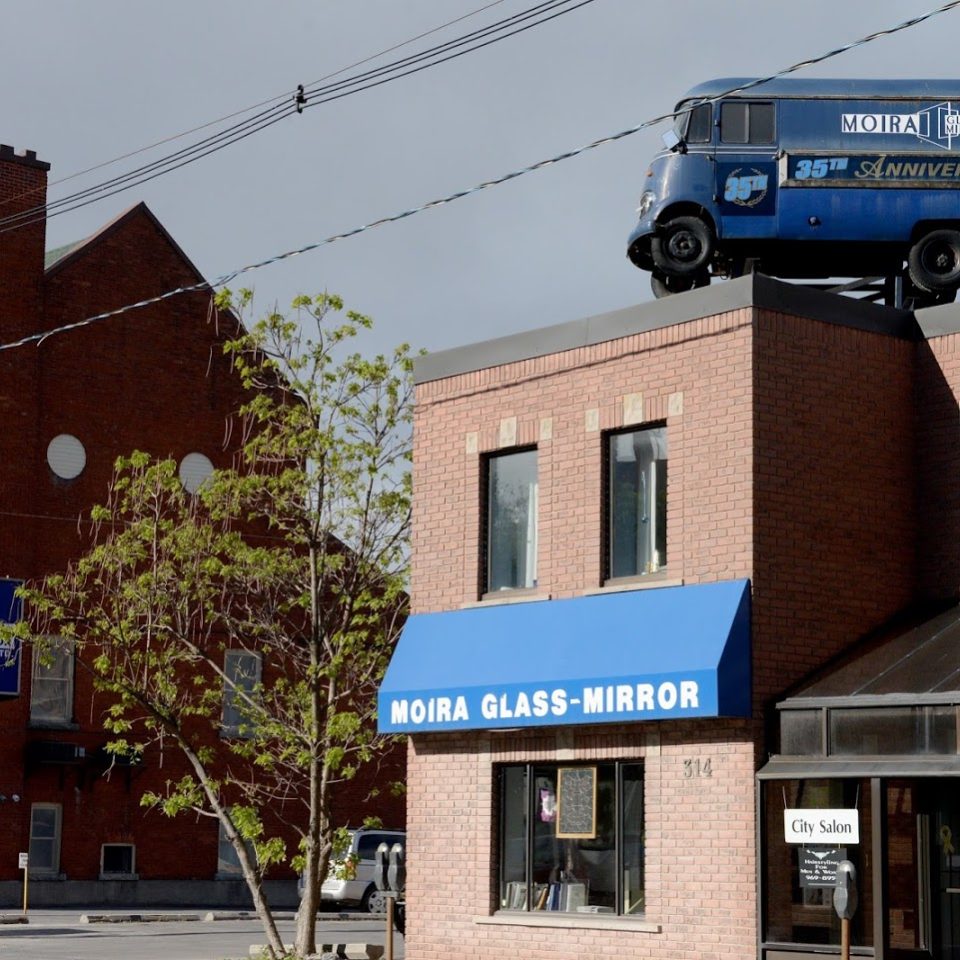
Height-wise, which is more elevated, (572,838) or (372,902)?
(572,838)

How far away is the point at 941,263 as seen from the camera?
867 inches

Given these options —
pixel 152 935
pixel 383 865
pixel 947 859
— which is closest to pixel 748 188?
pixel 947 859

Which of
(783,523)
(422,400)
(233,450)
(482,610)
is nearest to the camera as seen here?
(783,523)

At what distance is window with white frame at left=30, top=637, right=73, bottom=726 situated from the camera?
4253 centimetres

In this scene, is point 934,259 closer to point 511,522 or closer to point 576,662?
point 511,522

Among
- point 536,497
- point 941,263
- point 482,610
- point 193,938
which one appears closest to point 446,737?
point 482,610

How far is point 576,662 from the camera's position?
61.5 feet

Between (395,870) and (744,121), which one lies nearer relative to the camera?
(395,870)

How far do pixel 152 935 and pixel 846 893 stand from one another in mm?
21067

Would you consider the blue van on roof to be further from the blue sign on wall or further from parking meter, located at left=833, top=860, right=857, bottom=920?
the blue sign on wall

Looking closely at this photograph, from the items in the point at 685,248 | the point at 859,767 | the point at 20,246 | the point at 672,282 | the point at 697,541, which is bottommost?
the point at 859,767

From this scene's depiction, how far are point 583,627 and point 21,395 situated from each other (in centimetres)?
2708

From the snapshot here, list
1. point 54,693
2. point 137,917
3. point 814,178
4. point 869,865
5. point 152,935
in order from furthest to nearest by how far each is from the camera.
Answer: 1. point 54,693
2. point 137,917
3. point 152,935
4. point 814,178
5. point 869,865

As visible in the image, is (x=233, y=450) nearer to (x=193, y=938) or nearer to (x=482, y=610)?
(x=193, y=938)
